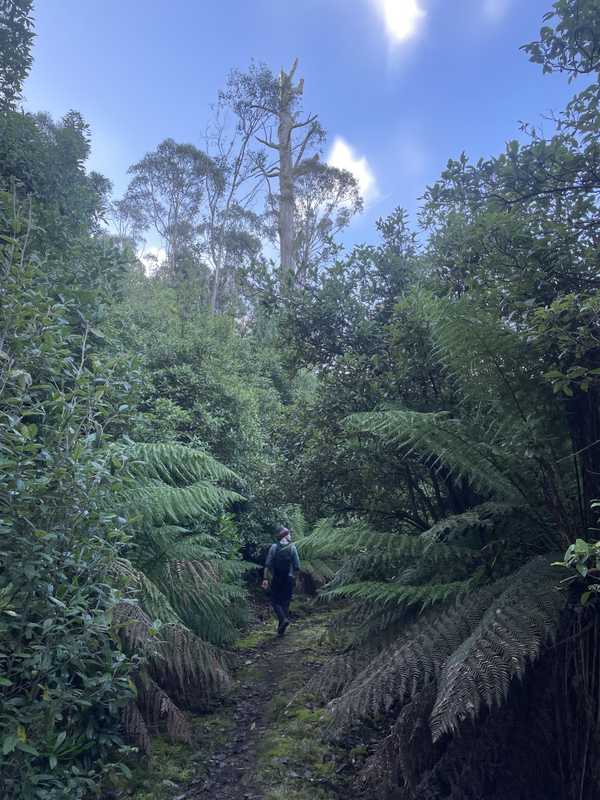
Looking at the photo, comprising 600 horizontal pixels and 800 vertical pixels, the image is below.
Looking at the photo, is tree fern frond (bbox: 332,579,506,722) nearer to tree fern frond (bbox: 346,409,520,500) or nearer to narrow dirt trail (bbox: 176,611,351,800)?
tree fern frond (bbox: 346,409,520,500)

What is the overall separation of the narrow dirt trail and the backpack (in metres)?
1.27

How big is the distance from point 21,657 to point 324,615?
5.61 metres

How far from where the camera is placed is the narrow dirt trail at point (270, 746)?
10.9 ft

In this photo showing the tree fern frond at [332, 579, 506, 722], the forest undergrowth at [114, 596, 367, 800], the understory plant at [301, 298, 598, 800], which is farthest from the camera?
the forest undergrowth at [114, 596, 367, 800]

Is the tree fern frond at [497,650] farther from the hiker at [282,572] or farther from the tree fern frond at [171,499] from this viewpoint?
the hiker at [282,572]

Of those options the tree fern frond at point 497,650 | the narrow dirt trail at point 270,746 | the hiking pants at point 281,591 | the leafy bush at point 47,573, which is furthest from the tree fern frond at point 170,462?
the hiking pants at point 281,591

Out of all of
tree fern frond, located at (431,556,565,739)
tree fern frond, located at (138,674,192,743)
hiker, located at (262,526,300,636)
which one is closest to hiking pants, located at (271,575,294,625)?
hiker, located at (262,526,300,636)

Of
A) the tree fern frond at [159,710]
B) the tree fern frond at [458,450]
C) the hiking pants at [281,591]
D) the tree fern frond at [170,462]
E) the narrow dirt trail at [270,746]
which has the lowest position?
the narrow dirt trail at [270,746]

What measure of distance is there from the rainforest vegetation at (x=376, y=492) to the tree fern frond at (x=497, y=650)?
1cm

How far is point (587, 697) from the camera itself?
2.26 meters

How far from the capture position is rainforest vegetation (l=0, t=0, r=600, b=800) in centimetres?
245

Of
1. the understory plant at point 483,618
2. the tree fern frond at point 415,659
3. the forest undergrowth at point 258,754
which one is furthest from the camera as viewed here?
the forest undergrowth at point 258,754

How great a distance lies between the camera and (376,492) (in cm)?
461

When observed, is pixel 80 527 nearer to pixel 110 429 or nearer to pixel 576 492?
pixel 110 429
